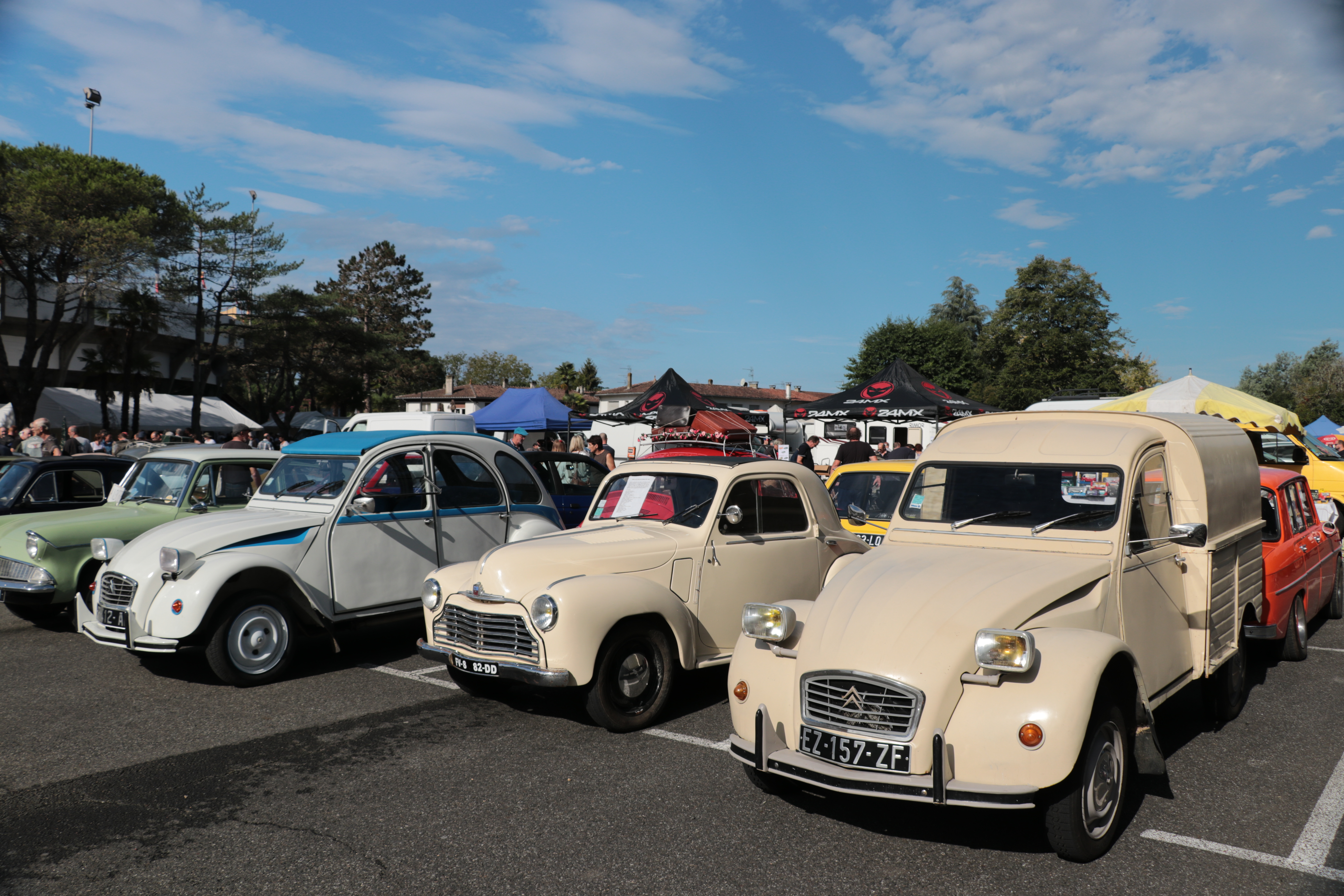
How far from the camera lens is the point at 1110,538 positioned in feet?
14.8

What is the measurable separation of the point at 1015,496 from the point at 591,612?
2.61 metres

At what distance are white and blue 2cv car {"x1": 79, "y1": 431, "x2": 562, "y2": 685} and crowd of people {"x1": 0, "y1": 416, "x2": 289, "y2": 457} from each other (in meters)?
2.11

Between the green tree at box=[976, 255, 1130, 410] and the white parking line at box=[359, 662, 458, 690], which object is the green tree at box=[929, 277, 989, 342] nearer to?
the green tree at box=[976, 255, 1130, 410]

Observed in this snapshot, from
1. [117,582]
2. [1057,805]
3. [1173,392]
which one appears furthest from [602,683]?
[1173,392]

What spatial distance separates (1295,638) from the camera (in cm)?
737

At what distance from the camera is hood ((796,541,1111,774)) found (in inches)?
146

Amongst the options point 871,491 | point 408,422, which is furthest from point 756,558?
point 408,422

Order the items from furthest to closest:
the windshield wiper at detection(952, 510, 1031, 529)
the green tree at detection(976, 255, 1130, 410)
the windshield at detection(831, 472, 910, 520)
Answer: the green tree at detection(976, 255, 1130, 410), the windshield at detection(831, 472, 910, 520), the windshield wiper at detection(952, 510, 1031, 529)

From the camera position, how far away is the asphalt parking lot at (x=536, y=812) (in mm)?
3680

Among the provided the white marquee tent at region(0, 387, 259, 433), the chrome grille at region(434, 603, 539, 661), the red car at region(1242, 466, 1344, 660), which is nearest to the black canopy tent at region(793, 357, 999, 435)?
the red car at region(1242, 466, 1344, 660)

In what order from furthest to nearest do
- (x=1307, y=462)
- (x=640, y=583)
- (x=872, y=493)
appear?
(x=1307, y=462)
(x=872, y=493)
(x=640, y=583)

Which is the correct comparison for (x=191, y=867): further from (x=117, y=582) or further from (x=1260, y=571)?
(x=1260, y=571)

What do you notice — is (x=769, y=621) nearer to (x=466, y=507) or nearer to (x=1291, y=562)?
(x=466, y=507)

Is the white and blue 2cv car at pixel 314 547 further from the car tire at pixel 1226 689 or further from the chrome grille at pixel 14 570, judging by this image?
the car tire at pixel 1226 689
